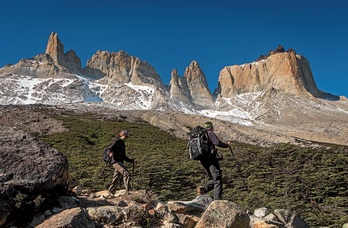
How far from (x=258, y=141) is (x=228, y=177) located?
38.2m

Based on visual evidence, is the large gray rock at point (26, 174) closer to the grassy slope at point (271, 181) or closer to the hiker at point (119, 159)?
the hiker at point (119, 159)

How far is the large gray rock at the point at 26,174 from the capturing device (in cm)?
677

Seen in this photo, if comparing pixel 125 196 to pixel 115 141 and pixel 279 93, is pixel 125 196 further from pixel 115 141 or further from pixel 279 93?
pixel 279 93

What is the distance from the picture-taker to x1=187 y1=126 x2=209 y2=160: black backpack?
29.3 ft

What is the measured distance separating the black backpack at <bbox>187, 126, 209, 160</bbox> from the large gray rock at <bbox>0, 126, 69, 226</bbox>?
9.19 ft

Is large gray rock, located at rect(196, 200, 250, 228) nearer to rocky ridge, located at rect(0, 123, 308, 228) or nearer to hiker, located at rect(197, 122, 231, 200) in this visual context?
rocky ridge, located at rect(0, 123, 308, 228)

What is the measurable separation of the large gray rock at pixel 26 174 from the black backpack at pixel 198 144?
2.80 metres

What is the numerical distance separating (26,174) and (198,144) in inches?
145

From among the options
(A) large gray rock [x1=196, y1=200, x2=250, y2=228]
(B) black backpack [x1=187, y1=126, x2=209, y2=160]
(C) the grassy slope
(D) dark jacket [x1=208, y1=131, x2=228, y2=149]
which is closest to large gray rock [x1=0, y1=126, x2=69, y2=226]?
(B) black backpack [x1=187, y1=126, x2=209, y2=160]

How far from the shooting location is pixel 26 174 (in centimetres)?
736

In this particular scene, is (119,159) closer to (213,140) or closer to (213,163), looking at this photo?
(213,163)

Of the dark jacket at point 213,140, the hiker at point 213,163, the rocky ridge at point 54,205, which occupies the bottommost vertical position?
the rocky ridge at point 54,205

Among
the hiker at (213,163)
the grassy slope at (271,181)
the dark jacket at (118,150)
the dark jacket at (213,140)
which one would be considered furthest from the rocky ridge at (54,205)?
the grassy slope at (271,181)

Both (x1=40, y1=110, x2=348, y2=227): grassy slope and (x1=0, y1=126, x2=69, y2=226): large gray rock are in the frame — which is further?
(x1=40, y1=110, x2=348, y2=227): grassy slope
